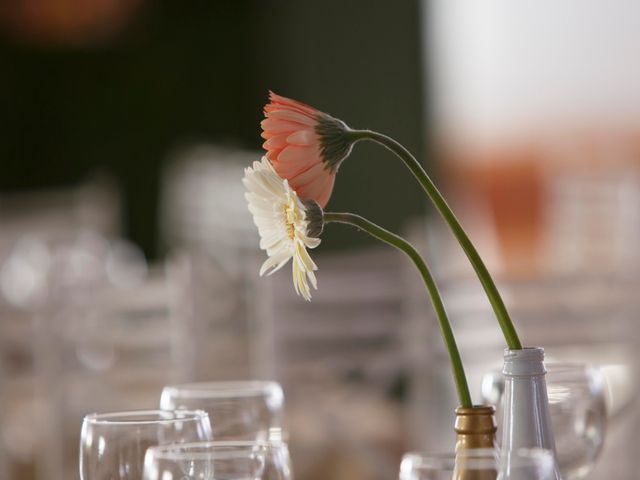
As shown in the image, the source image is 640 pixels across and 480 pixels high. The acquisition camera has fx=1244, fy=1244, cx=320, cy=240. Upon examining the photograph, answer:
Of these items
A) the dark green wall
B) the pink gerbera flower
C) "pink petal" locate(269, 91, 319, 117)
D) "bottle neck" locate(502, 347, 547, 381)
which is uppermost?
the dark green wall

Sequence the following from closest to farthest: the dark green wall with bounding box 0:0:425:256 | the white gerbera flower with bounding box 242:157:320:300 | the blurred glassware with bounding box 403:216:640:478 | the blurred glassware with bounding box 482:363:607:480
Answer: the white gerbera flower with bounding box 242:157:320:300
the blurred glassware with bounding box 482:363:607:480
the blurred glassware with bounding box 403:216:640:478
the dark green wall with bounding box 0:0:425:256

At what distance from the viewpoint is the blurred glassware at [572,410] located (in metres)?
0.82

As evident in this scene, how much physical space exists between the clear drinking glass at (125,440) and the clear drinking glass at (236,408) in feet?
0.40

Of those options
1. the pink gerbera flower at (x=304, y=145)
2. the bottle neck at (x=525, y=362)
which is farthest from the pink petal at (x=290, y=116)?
the bottle neck at (x=525, y=362)

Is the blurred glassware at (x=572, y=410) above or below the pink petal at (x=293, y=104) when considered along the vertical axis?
below

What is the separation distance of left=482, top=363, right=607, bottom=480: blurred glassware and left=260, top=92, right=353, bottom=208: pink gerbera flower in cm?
22

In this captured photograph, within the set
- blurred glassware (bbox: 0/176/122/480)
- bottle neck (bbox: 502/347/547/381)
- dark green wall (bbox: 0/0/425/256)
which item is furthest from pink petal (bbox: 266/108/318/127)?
dark green wall (bbox: 0/0/425/256)

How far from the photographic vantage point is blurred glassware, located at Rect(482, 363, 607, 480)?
824 mm

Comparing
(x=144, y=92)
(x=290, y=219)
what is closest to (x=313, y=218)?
(x=290, y=219)

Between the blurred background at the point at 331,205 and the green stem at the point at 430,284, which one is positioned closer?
the green stem at the point at 430,284

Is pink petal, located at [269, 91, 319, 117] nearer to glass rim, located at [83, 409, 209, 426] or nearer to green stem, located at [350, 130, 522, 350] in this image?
green stem, located at [350, 130, 522, 350]

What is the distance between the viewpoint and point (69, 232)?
16.0 ft

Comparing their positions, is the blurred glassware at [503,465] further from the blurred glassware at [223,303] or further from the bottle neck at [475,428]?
the blurred glassware at [223,303]

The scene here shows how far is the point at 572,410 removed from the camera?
2.71 ft
